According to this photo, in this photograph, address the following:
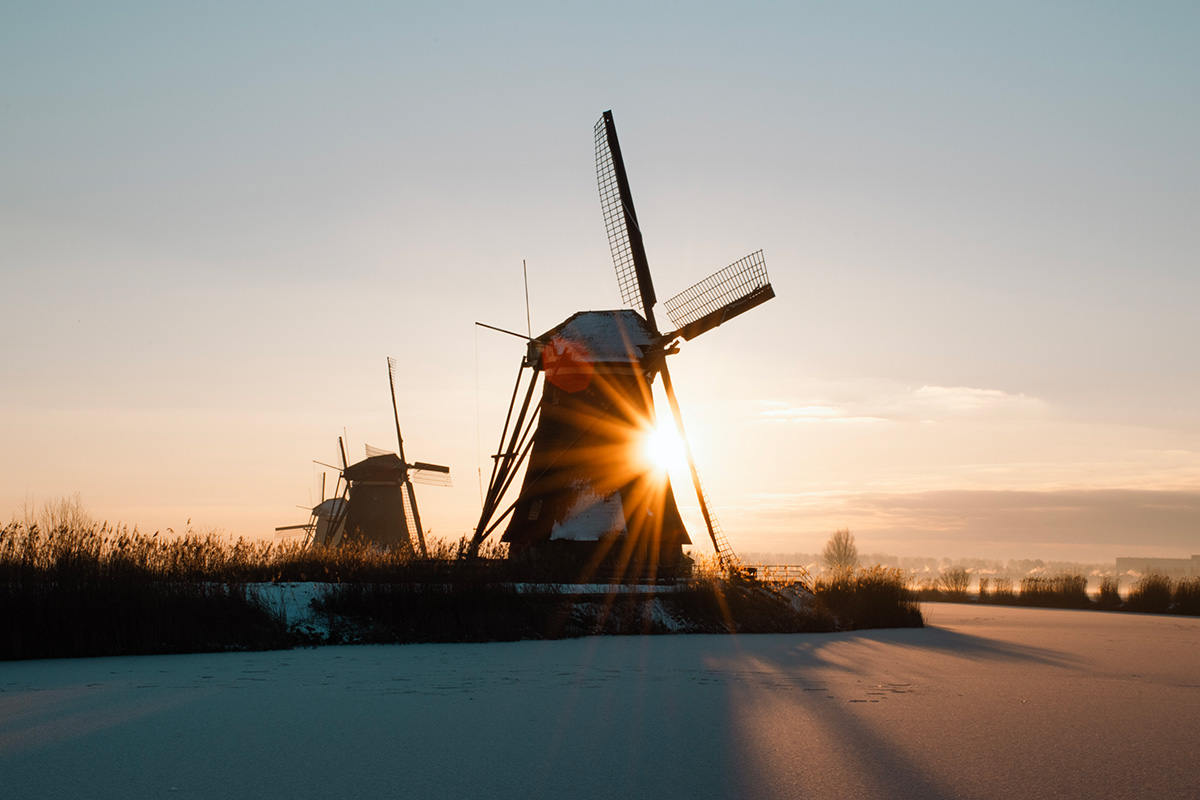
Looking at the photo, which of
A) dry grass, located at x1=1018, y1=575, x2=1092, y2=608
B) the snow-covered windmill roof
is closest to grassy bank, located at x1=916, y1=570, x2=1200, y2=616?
dry grass, located at x1=1018, y1=575, x2=1092, y2=608

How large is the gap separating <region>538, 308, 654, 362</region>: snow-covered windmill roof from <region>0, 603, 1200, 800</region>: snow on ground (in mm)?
10832

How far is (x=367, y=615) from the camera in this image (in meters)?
13.7

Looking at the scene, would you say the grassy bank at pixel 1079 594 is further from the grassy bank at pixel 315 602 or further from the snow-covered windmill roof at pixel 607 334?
the snow-covered windmill roof at pixel 607 334

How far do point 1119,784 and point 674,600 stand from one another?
1288 centimetres

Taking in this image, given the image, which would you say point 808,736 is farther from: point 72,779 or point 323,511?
point 323,511

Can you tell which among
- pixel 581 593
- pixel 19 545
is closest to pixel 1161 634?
pixel 581 593

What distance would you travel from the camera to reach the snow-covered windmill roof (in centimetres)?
2164

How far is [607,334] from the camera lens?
2202cm

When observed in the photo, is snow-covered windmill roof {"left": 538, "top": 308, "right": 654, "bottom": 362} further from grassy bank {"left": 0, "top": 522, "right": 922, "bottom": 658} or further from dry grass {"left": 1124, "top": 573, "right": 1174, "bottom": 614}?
dry grass {"left": 1124, "top": 573, "right": 1174, "bottom": 614}

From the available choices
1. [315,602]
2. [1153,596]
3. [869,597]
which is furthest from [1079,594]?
[315,602]

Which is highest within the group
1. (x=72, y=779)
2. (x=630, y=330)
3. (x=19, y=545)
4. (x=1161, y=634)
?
(x=630, y=330)

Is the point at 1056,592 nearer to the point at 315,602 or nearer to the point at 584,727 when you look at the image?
the point at 315,602

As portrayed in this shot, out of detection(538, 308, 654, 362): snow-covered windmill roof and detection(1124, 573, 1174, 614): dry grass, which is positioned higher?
detection(538, 308, 654, 362): snow-covered windmill roof

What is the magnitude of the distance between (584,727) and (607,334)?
51.9ft
